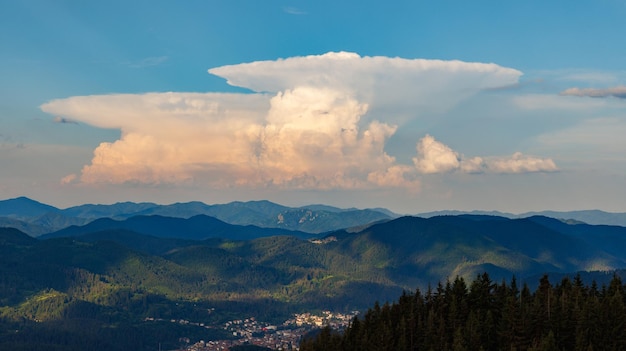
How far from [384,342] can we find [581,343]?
52.0 meters

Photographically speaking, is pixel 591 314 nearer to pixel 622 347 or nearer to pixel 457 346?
pixel 622 347

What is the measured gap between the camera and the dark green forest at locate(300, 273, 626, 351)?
515 feet

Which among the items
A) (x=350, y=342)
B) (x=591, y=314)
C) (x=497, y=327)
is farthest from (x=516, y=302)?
(x=350, y=342)

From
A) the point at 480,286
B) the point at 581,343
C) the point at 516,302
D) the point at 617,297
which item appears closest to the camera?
the point at 581,343

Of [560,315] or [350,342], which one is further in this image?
[350,342]

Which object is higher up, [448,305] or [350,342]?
[448,305]

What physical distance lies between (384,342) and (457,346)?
2902cm

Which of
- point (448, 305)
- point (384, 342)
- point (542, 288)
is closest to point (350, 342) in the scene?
point (384, 342)

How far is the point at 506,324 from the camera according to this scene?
16862 centimetres

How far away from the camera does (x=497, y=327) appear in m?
171

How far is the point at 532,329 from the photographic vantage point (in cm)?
16300

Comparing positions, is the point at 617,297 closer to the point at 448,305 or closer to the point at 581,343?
the point at 581,343

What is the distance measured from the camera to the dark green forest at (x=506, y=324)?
15700cm

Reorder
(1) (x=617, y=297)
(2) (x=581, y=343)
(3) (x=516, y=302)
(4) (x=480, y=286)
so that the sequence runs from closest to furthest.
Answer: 1. (2) (x=581, y=343)
2. (1) (x=617, y=297)
3. (3) (x=516, y=302)
4. (4) (x=480, y=286)
